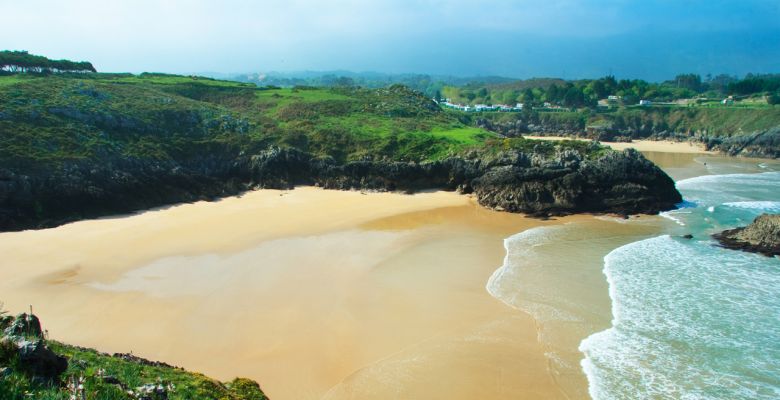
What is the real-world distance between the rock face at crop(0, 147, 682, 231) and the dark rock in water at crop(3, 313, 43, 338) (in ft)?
65.9

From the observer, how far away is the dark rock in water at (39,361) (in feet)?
22.3

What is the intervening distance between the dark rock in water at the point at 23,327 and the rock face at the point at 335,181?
2010 cm

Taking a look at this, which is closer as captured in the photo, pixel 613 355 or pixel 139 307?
pixel 613 355

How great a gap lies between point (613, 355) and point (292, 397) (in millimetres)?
8875

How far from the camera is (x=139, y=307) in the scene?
17.6m

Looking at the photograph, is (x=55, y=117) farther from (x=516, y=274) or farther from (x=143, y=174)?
(x=516, y=274)

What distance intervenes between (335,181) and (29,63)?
107ft

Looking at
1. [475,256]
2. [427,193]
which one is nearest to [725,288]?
[475,256]

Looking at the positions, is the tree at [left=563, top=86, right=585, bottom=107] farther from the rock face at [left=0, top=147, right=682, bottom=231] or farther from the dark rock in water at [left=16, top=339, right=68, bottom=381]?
the dark rock in water at [left=16, top=339, right=68, bottom=381]

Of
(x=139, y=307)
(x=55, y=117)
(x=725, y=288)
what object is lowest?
(x=139, y=307)

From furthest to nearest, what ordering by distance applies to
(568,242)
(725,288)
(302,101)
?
(302,101)
(568,242)
(725,288)

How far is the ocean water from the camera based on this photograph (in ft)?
43.2

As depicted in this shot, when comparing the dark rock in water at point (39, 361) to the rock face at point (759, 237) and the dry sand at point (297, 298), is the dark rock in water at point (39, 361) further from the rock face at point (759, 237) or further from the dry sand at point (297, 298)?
the rock face at point (759, 237)

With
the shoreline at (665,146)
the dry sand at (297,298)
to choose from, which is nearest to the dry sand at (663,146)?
the shoreline at (665,146)
